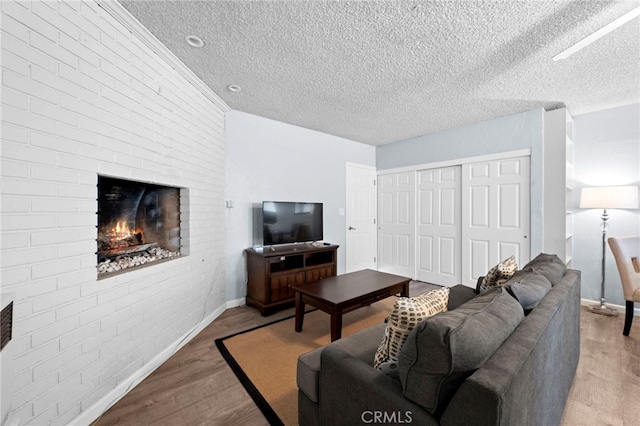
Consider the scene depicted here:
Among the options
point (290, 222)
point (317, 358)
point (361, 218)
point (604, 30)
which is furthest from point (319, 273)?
point (604, 30)

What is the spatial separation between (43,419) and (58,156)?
4.26 ft

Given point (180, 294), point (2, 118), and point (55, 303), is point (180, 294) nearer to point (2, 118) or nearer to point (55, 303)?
point (55, 303)

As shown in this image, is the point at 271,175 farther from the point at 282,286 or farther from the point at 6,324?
the point at 6,324

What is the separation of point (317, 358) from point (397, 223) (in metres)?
3.72

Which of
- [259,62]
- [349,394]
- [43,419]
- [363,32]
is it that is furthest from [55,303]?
[363,32]

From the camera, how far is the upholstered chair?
8.09 ft

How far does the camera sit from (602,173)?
3295 millimetres

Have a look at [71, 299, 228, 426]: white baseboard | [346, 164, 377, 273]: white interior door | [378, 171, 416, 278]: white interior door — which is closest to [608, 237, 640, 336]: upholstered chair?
[378, 171, 416, 278]: white interior door

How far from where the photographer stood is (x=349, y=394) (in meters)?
1.12

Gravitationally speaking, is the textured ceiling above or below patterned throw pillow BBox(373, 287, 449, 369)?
above
